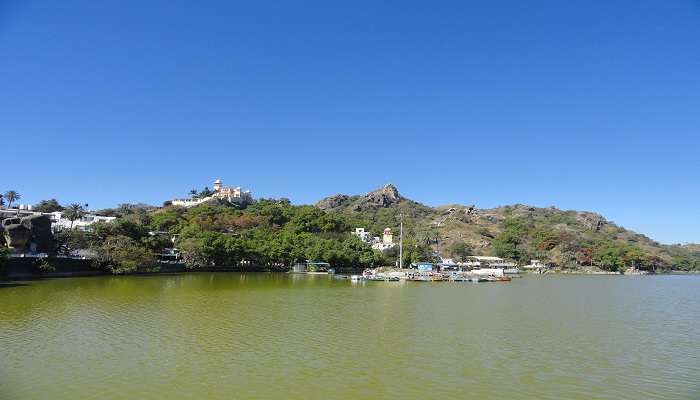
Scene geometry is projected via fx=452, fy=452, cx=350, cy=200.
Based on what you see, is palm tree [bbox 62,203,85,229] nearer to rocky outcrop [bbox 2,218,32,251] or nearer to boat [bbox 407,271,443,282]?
rocky outcrop [bbox 2,218,32,251]

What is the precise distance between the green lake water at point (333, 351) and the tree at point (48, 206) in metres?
87.2

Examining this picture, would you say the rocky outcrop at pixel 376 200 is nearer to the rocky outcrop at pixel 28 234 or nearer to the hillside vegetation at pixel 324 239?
the hillside vegetation at pixel 324 239

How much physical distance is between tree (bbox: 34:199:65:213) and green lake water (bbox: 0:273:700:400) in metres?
87.2

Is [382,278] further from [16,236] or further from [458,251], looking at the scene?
[458,251]

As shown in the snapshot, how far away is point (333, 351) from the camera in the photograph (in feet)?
58.6

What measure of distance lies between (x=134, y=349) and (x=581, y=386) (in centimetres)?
1593

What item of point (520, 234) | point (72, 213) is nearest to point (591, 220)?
point (520, 234)

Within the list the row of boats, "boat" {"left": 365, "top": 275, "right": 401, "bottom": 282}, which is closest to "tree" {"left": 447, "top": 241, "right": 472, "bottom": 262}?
the row of boats

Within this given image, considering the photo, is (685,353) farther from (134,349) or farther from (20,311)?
(20,311)

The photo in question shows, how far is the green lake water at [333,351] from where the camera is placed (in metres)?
13.5

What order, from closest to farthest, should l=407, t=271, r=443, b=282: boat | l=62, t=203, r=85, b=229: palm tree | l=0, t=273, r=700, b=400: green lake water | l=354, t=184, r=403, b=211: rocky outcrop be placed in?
l=0, t=273, r=700, b=400: green lake water, l=407, t=271, r=443, b=282: boat, l=62, t=203, r=85, b=229: palm tree, l=354, t=184, r=403, b=211: rocky outcrop

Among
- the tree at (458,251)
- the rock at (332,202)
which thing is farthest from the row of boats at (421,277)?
the rock at (332,202)

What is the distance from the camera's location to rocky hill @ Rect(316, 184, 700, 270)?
118062mm

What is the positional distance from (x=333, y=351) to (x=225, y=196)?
125988 millimetres
